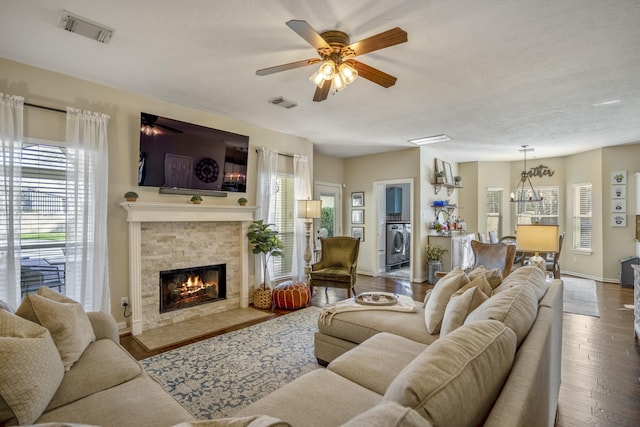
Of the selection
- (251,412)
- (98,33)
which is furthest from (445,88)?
(251,412)

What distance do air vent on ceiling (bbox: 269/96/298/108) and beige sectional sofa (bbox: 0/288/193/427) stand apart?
2.80 m

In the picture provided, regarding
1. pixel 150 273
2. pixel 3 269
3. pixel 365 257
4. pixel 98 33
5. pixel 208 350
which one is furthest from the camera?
pixel 365 257

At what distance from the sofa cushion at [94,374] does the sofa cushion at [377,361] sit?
1098 mm

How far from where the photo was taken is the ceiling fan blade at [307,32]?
1.76 m

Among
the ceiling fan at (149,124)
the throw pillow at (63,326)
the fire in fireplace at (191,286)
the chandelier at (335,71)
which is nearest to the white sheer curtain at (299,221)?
the fire in fireplace at (191,286)

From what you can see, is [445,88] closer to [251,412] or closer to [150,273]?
[251,412]

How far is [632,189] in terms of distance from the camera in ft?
19.3

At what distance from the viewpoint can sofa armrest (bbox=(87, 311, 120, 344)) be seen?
2113 mm

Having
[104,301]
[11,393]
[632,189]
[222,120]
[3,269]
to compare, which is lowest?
[104,301]

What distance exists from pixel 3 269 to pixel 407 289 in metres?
5.19

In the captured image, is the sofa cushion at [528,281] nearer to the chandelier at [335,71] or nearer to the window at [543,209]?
the chandelier at [335,71]

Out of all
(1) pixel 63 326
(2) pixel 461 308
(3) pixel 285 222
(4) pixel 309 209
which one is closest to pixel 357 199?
(3) pixel 285 222

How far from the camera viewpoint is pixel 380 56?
2637mm

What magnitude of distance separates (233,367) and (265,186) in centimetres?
269
